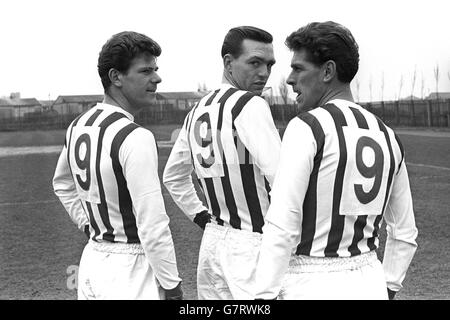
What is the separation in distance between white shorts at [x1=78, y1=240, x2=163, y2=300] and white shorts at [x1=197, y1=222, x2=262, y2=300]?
0.48m

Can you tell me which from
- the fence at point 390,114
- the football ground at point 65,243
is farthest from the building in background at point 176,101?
the football ground at point 65,243

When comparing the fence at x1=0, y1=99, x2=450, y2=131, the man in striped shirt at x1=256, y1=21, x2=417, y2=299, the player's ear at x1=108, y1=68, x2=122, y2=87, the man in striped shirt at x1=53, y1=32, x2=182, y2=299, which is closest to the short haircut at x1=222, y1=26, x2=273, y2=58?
the man in striped shirt at x1=53, y1=32, x2=182, y2=299

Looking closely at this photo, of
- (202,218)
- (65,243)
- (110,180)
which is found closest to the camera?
(110,180)

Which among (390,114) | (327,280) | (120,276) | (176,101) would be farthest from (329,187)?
(176,101)

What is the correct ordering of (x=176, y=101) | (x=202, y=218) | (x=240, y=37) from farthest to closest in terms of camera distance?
(x=176, y=101) < (x=202, y=218) < (x=240, y=37)

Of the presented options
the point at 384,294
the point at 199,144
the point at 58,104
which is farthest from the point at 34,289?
the point at 58,104

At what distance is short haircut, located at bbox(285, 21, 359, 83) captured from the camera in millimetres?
2678

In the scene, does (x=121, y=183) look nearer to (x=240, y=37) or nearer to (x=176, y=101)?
(x=240, y=37)

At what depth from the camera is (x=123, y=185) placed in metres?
3.26

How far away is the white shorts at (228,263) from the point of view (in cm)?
360

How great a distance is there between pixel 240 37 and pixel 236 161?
2.54 feet

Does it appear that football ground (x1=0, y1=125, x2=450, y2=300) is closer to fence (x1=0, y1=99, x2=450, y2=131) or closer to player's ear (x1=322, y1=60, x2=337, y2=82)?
player's ear (x1=322, y1=60, x2=337, y2=82)

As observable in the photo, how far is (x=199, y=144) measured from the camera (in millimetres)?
3822

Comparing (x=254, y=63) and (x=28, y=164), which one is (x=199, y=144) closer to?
(x=254, y=63)
